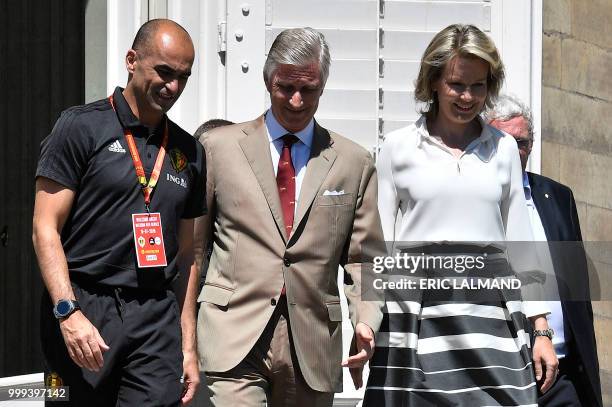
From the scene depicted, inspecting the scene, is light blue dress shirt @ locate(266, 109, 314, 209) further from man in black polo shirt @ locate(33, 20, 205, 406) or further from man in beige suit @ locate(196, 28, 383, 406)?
man in black polo shirt @ locate(33, 20, 205, 406)

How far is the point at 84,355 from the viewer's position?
4.72 meters

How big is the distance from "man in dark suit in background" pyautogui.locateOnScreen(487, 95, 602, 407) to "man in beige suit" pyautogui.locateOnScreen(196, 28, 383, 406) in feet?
2.88

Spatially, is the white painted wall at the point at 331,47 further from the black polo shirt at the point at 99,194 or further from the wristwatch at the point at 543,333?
the black polo shirt at the point at 99,194

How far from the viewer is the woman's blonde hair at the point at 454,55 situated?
17.8ft

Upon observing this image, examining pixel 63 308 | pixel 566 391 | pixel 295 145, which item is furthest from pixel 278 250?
pixel 566 391

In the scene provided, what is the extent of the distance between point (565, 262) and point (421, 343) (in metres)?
1.11

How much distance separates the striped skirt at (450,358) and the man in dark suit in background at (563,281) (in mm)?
751

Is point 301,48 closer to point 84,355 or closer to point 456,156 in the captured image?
point 456,156

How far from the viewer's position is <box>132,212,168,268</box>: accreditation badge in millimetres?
4941

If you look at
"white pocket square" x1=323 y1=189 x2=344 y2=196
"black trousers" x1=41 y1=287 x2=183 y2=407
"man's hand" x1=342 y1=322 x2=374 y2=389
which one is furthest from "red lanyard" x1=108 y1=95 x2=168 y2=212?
"man's hand" x1=342 y1=322 x2=374 y2=389

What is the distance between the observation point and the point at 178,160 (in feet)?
16.9

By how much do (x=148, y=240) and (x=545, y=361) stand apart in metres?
1.59

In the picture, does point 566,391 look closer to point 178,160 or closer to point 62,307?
point 178,160

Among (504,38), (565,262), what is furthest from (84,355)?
(504,38)
